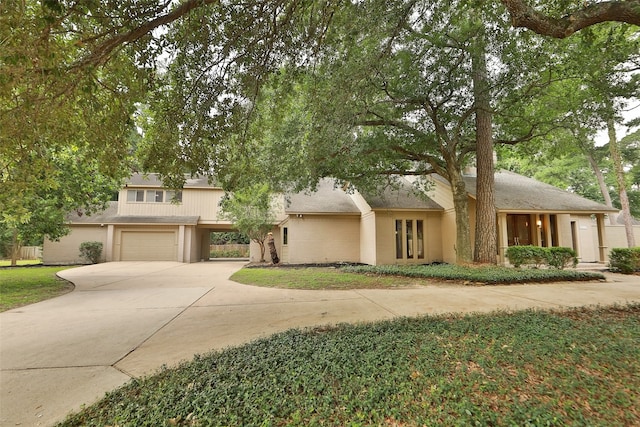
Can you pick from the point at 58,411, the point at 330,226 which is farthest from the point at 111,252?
the point at 58,411

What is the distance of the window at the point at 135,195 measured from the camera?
20.8 meters

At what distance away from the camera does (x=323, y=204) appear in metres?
16.5

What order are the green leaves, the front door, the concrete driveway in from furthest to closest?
the front door
the green leaves
the concrete driveway

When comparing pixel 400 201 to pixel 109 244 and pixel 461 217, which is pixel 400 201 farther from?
pixel 109 244

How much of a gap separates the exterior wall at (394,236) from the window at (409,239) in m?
0.16

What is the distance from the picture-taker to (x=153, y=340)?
4.07 m

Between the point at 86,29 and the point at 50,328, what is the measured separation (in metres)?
4.49

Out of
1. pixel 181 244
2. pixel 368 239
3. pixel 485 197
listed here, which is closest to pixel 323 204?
pixel 368 239

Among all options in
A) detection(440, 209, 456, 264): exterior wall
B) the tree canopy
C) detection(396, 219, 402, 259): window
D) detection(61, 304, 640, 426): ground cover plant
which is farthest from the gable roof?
detection(61, 304, 640, 426): ground cover plant

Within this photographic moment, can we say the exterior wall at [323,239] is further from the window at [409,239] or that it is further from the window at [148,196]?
the window at [148,196]

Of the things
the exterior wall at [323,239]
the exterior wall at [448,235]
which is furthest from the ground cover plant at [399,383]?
the exterior wall at [323,239]

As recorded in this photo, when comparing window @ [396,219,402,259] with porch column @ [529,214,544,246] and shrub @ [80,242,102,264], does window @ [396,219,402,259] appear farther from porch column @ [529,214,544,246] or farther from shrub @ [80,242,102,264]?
shrub @ [80,242,102,264]

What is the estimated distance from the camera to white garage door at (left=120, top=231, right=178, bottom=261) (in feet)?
66.2

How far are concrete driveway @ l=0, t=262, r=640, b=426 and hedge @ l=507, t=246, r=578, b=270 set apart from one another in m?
2.10
